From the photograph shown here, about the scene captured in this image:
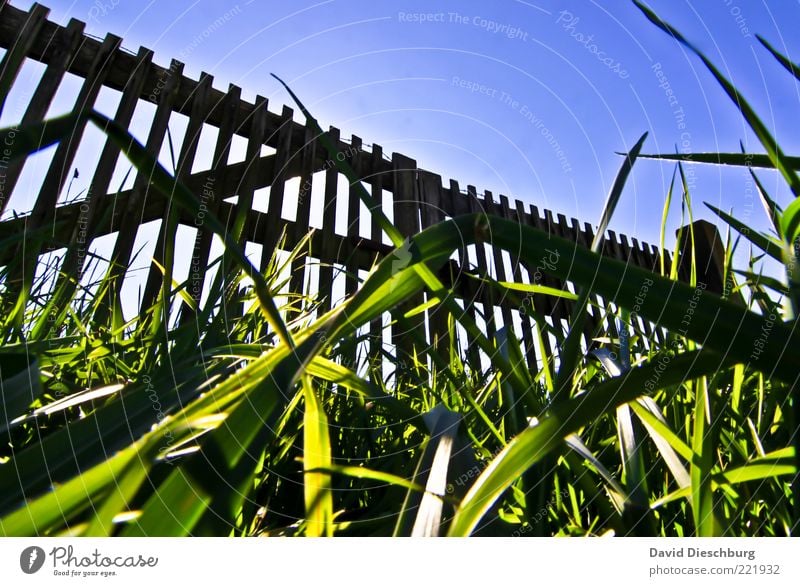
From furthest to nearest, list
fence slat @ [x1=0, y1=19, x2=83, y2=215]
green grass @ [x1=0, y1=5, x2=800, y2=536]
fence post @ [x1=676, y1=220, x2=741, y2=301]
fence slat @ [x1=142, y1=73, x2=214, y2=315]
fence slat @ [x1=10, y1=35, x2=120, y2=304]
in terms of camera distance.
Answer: fence slat @ [x1=0, y1=19, x2=83, y2=215]
fence slat @ [x1=142, y1=73, x2=214, y2=315]
fence slat @ [x1=10, y1=35, x2=120, y2=304]
fence post @ [x1=676, y1=220, x2=741, y2=301]
green grass @ [x1=0, y1=5, x2=800, y2=536]

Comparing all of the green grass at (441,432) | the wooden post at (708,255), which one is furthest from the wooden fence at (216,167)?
the green grass at (441,432)

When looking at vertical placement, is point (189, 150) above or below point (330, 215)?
above

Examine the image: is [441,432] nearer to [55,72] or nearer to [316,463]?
[316,463]

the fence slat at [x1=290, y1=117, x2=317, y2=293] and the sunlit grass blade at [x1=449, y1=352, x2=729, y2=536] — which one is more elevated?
the fence slat at [x1=290, y1=117, x2=317, y2=293]

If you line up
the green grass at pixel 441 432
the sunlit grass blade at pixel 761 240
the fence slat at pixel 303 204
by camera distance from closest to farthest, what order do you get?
1. the green grass at pixel 441 432
2. the sunlit grass blade at pixel 761 240
3. the fence slat at pixel 303 204

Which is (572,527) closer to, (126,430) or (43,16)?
(126,430)

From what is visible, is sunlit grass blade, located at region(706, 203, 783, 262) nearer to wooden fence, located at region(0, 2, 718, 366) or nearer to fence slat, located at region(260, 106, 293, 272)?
wooden fence, located at region(0, 2, 718, 366)

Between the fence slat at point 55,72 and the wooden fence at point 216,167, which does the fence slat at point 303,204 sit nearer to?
the wooden fence at point 216,167

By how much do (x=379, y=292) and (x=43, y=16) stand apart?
1864mm

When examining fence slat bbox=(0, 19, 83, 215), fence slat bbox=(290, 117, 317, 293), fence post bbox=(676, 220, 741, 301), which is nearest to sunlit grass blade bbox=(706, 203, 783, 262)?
fence post bbox=(676, 220, 741, 301)

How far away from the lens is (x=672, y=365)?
0.16m

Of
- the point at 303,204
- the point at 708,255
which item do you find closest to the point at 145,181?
the point at 303,204
